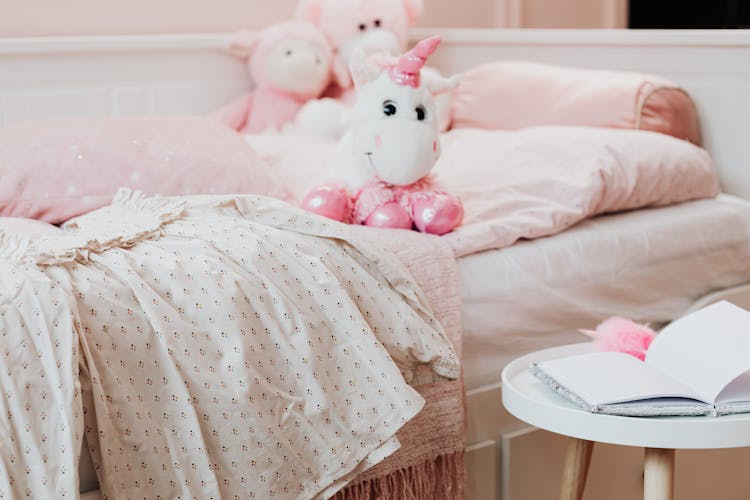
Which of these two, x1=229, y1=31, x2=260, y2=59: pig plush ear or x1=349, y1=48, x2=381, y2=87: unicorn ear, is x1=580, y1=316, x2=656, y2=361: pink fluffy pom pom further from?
x1=229, y1=31, x2=260, y2=59: pig plush ear

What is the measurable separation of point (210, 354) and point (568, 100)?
3.94 feet

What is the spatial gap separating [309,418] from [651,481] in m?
0.43

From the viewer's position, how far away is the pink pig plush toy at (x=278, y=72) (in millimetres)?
2508

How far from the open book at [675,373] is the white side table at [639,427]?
2cm

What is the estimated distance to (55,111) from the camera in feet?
7.64

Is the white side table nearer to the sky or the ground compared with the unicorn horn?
nearer to the ground

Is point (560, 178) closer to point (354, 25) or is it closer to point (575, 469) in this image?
point (575, 469)

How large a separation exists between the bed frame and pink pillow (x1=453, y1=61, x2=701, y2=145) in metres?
0.08

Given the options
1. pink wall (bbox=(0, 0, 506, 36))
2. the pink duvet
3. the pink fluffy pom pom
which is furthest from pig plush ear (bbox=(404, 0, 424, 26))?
the pink fluffy pom pom

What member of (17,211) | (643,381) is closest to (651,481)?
(643,381)

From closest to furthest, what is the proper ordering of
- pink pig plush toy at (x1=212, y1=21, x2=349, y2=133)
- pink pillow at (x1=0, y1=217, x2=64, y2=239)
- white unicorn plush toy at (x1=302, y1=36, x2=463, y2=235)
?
pink pillow at (x1=0, y1=217, x2=64, y2=239)
white unicorn plush toy at (x1=302, y1=36, x2=463, y2=235)
pink pig plush toy at (x1=212, y1=21, x2=349, y2=133)

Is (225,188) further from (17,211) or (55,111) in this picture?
(55,111)

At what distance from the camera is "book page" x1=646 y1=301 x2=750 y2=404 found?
1.24 metres

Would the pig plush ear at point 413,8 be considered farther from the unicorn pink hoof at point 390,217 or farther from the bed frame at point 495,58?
the unicorn pink hoof at point 390,217
